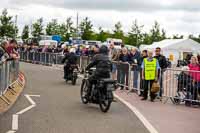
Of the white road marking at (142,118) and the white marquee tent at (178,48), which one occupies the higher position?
the white marquee tent at (178,48)

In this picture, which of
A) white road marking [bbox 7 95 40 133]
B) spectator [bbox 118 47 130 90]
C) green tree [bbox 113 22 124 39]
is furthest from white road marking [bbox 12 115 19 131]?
green tree [bbox 113 22 124 39]

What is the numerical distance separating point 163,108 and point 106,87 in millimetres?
2342

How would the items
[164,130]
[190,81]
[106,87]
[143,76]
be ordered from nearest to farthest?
[164,130] < [106,87] < [190,81] < [143,76]

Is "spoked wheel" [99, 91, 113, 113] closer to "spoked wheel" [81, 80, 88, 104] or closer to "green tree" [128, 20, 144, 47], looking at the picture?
"spoked wheel" [81, 80, 88, 104]

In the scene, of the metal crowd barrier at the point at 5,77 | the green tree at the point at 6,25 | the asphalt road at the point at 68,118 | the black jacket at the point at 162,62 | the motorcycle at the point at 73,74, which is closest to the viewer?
the asphalt road at the point at 68,118

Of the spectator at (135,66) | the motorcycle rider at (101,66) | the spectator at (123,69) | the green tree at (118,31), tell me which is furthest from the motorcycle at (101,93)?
the green tree at (118,31)

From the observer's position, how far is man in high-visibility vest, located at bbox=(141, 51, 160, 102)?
50.0ft

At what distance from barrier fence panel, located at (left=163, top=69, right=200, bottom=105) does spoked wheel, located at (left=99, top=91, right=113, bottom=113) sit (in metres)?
3.43

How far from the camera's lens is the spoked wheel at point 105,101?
1186 cm

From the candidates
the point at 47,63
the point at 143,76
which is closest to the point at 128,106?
the point at 143,76

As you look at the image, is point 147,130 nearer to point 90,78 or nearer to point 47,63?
point 90,78

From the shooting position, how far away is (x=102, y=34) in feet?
262

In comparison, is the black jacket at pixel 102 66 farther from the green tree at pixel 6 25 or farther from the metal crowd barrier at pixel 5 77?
the green tree at pixel 6 25

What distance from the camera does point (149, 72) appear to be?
15297 millimetres
